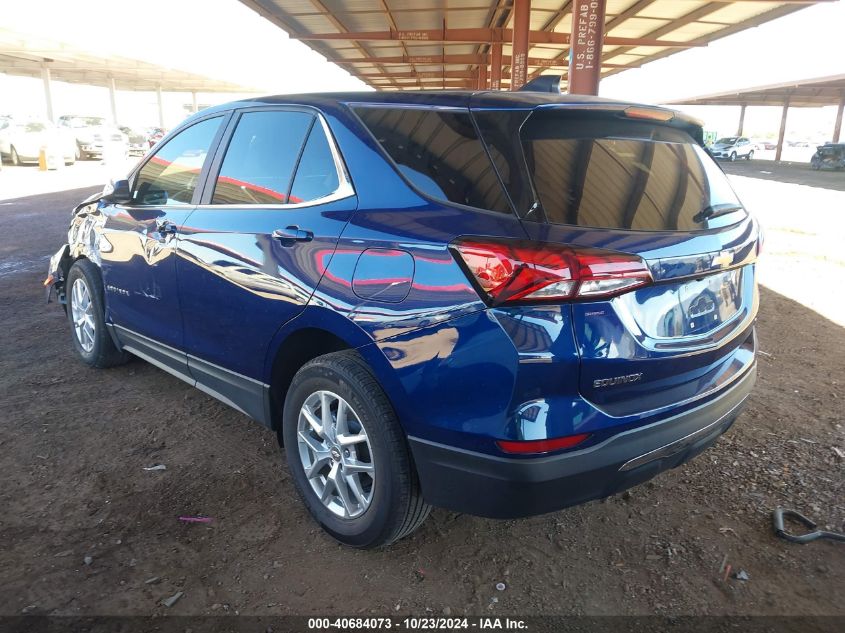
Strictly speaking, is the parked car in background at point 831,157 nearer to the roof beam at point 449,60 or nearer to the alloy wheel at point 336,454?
the roof beam at point 449,60

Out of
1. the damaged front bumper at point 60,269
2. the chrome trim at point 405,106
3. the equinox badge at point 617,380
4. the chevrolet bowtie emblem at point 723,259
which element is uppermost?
the chrome trim at point 405,106

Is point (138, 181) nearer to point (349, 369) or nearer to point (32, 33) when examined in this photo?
point (349, 369)

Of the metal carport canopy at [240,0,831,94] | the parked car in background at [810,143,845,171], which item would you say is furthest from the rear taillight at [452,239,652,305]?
the parked car in background at [810,143,845,171]

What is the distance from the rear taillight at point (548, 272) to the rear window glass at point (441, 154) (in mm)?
198

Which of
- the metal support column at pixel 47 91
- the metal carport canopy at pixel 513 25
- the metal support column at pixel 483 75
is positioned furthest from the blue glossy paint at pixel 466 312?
the metal support column at pixel 47 91

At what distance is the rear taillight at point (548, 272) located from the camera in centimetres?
187

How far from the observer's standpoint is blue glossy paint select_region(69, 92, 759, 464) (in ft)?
6.20

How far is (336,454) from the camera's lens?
2.49 m

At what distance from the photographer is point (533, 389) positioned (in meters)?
1.87

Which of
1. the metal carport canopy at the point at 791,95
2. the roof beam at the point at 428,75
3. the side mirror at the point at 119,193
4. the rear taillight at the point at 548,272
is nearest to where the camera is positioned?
the rear taillight at the point at 548,272

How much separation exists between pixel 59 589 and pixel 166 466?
2.97ft

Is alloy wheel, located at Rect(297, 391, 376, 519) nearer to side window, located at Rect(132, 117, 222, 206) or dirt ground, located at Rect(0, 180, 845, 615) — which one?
dirt ground, located at Rect(0, 180, 845, 615)

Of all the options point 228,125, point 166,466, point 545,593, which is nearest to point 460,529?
point 545,593

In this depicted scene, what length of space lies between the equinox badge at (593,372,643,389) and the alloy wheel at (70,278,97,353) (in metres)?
3.62
